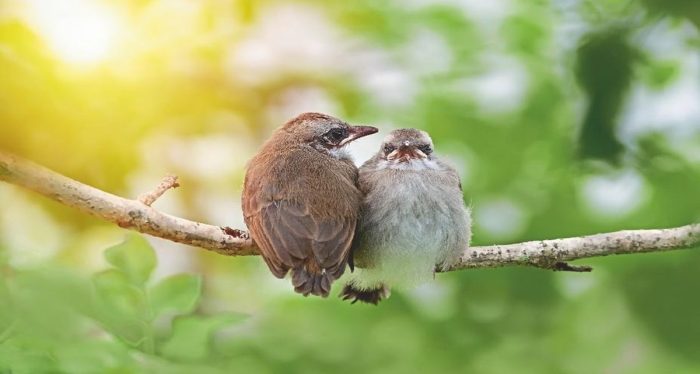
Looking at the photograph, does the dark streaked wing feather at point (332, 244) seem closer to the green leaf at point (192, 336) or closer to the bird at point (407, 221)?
the bird at point (407, 221)

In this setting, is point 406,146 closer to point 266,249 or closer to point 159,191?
point 266,249

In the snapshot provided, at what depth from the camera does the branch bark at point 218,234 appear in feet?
11.0

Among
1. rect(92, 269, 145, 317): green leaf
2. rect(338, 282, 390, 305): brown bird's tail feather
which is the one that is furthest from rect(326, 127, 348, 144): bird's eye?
rect(92, 269, 145, 317): green leaf

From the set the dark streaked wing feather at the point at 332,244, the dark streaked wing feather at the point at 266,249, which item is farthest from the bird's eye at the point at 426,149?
the dark streaked wing feather at the point at 266,249

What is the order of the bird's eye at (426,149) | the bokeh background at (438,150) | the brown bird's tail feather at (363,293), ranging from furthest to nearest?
the brown bird's tail feather at (363,293), the bird's eye at (426,149), the bokeh background at (438,150)

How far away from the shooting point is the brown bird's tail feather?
476 centimetres

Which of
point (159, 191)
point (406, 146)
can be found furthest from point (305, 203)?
point (406, 146)

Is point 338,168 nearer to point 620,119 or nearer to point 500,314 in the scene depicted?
point 500,314

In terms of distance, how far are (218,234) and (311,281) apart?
0.48 m

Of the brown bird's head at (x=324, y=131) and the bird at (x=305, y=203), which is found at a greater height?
the brown bird's head at (x=324, y=131)

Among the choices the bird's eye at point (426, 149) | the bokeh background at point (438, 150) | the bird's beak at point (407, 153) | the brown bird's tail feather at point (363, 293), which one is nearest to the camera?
the bokeh background at point (438, 150)

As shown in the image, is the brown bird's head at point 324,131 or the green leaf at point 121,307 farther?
the brown bird's head at point 324,131

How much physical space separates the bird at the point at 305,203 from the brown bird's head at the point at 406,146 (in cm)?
21

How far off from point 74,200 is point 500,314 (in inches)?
103
